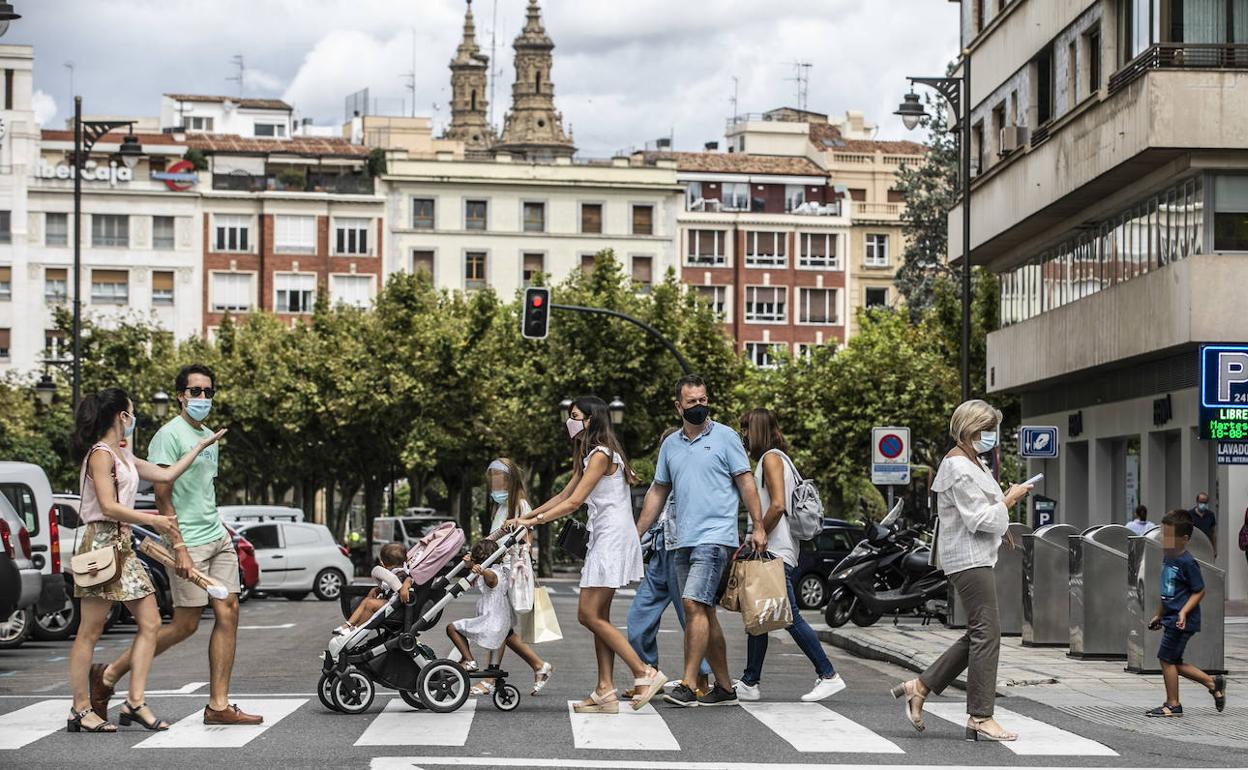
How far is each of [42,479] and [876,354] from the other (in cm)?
3958

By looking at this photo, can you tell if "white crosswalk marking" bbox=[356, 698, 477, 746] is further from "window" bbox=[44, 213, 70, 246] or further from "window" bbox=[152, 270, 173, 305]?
"window" bbox=[44, 213, 70, 246]

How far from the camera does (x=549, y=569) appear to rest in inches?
2339

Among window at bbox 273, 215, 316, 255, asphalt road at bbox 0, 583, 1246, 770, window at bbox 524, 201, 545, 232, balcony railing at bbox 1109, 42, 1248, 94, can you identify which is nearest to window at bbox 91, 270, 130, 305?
window at bbox 273, 215, 316, 255

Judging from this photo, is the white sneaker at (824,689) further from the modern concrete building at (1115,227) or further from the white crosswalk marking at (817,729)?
the modern concrete building at (1115,227)

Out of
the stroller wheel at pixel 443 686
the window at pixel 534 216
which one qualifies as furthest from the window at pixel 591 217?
the stroller wheel at pixel 443 686

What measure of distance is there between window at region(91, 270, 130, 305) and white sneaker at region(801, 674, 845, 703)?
88.6 metres

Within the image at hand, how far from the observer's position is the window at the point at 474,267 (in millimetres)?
102875

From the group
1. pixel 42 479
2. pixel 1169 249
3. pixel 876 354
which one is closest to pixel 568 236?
Result: pixel 876 354

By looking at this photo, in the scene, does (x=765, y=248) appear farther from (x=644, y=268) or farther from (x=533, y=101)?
(x=533, y=101)

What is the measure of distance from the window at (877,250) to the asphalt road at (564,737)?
310 feet

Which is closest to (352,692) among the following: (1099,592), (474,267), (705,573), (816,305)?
(705,573)

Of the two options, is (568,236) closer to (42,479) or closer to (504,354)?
(504,354)

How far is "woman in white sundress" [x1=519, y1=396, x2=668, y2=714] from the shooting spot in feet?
41.2

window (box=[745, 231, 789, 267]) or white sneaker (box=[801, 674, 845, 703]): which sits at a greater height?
window (box=[745, 231, 789, 267])
